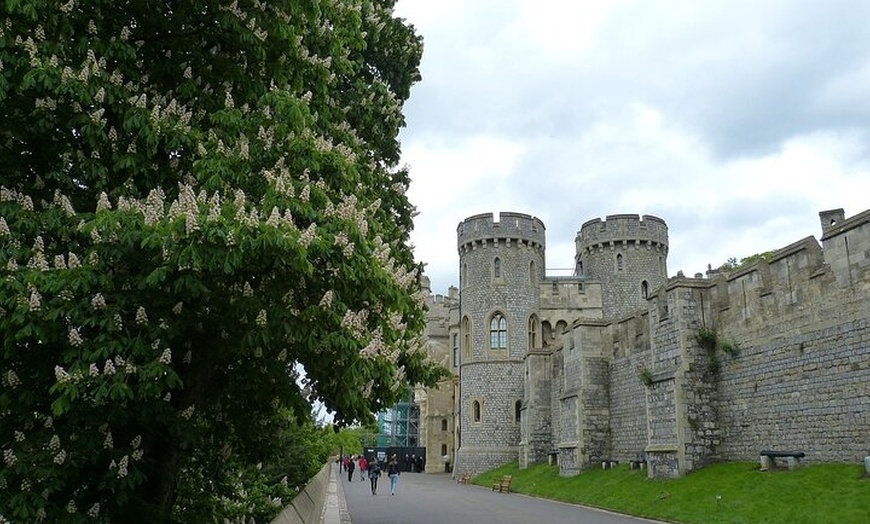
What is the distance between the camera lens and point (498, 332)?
1772 inches

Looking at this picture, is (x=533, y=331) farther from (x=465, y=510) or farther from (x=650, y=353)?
(x=465, y=510)

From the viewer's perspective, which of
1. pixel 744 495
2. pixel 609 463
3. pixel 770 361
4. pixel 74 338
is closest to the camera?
pixel 74 338

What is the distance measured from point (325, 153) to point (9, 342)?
329cm

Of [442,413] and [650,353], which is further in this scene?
[442,413]

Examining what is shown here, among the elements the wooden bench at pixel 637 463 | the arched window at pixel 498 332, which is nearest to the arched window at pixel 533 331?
the arched window at pixel 498 332

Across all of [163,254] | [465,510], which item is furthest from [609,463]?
[163,254]

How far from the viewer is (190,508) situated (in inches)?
380

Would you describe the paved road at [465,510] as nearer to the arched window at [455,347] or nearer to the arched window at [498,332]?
the arched window at [498,332]

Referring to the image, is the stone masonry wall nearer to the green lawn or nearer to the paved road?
the green lawn

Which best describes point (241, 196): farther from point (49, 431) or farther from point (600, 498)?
point (600, 498)

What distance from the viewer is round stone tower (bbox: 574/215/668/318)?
48812 mm

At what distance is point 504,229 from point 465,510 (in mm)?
26279

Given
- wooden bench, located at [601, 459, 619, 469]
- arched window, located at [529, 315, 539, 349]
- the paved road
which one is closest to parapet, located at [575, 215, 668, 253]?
arched window, located at [529, 315, 539, 349]

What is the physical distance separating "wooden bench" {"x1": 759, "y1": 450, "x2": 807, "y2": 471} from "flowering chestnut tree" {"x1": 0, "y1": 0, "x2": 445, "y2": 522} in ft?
43.8
